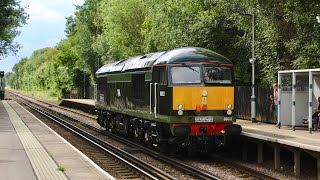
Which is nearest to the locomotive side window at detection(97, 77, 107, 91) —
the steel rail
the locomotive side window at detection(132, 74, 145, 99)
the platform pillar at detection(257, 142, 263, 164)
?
the steel rail

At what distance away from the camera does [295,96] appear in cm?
1748

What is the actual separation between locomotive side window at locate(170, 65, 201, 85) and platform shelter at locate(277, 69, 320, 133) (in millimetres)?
3695

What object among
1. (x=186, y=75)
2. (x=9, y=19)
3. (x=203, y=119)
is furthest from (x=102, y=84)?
(x=9, y=19)

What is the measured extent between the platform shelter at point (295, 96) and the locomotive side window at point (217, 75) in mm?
2621

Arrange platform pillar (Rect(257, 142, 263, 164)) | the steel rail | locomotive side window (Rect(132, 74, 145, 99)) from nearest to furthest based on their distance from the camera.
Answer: the steel rail, platform pillar (Rect(257, 142, 263, 164)), locomotive side window (Rect(132, 74, 145, 99))

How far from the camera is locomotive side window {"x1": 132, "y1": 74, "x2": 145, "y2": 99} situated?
17.2 metres

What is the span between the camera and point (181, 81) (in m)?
15.2

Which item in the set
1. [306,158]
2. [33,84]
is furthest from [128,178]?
[33,84]

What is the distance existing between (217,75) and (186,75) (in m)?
1.05

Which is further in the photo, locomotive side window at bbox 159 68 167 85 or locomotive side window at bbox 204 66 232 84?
locomotive side window at bbox 204 66 232 84

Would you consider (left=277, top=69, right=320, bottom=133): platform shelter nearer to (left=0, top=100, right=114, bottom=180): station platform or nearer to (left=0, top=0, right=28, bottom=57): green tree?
(left=0, top=100, right=114, bottom=180): station platform

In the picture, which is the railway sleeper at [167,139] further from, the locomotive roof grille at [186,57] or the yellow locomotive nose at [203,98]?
the locomotive roof grille at [186,57]

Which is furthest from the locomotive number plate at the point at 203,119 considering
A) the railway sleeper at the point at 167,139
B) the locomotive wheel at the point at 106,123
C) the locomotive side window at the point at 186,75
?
the locomotive wheel at the point at 106,123

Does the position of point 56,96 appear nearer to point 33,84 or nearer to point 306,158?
point 33,84
